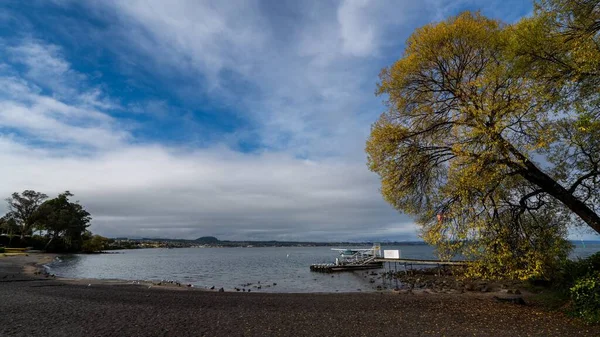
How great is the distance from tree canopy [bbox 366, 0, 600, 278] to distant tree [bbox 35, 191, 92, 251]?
125574 mm

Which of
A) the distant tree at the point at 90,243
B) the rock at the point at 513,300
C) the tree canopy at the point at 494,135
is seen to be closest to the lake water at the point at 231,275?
the rock at the point at 513,300

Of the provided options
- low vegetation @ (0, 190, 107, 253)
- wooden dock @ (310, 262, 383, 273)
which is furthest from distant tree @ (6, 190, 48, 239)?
wooden dock @ (310, 262, 383, 273)

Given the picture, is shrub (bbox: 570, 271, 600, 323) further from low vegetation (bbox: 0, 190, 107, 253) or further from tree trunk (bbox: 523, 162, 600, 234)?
low vegetation (bbox: 0, 190, 107, 253)

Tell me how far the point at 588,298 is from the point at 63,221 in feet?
436

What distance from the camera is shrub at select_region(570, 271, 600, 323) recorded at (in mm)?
12267

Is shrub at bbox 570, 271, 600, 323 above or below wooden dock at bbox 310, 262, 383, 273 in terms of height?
above

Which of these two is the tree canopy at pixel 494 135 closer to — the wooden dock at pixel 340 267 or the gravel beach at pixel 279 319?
the gravel beach at pixel 279 319

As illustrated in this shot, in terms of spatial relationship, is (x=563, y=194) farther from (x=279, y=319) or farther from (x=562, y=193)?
(x=279, y=319)

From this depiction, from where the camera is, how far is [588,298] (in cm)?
1277

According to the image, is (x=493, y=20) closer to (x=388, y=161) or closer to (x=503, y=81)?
(x=503, y=81)

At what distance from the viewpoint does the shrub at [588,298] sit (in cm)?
1227

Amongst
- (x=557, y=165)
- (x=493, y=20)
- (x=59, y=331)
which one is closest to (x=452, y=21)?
(x=493, y=20)

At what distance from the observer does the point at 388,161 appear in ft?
49.4

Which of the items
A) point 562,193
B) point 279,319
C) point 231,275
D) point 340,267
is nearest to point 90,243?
point 231,275
